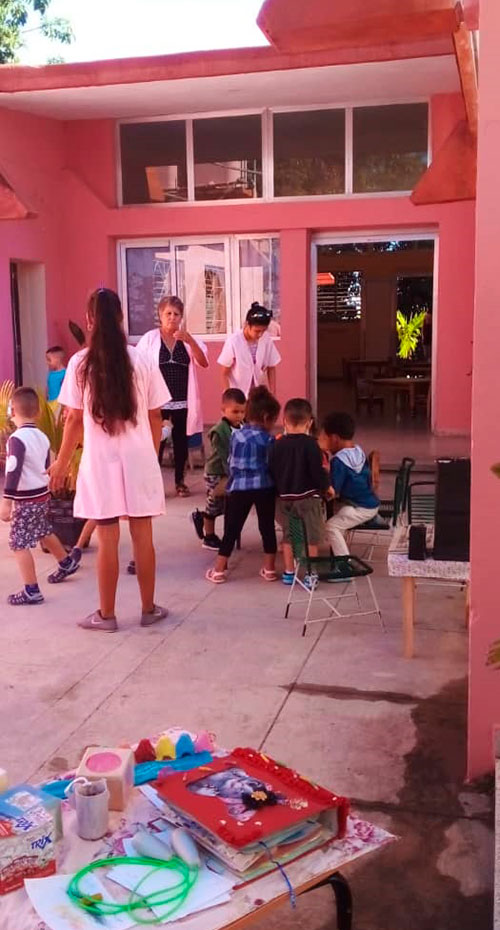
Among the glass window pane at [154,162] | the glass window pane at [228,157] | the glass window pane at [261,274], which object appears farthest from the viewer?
the glass window pane at [154,162]

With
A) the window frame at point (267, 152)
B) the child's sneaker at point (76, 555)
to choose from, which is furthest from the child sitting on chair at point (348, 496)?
the window frame at point (267, 152)

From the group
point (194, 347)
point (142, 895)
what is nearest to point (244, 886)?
point (142, 895)

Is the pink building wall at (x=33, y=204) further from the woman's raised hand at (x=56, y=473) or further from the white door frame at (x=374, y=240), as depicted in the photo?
the woman's raised hand at (x=56, y=473)

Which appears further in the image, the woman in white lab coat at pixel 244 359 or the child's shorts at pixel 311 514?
the woman in white lab coat at pixel 244 359

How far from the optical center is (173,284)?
1191 cm

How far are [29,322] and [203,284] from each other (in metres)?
2.26

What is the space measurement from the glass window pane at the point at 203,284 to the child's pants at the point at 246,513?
6.35m

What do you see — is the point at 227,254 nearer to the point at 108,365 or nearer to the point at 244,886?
the point at 108,365

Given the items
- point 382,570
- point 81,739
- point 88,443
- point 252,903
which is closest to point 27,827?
point 252,903

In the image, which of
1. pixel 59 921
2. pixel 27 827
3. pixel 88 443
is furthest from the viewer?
pixel 88 443

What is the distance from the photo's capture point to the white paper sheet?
6.30 ft

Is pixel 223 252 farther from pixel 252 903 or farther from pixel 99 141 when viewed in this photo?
pixel 252 903

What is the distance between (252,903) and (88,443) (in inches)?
122

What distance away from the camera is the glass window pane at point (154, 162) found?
11688 millimetres
